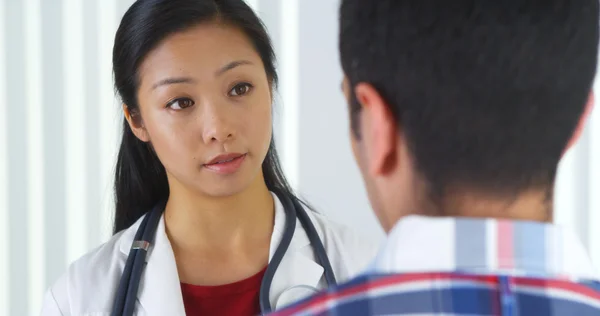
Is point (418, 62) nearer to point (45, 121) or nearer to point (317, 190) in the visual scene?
point (317, 190)

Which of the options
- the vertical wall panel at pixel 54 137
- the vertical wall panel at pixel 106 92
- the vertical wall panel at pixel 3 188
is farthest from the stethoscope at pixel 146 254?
the vertical wall panel at pixel 3 188

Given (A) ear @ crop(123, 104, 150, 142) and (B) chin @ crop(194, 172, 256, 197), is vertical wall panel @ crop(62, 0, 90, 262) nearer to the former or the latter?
(A) ear @ crop(123, 104, 150, 142)

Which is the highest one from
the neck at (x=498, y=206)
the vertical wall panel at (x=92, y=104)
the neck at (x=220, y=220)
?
the vertical wall panel at (x=92, y=104)

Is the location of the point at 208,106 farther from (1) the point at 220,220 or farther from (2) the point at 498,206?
(2) the point at 498,206

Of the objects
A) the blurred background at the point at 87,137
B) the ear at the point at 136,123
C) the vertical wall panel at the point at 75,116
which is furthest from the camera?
the vertical wall panel at the point at 75,116

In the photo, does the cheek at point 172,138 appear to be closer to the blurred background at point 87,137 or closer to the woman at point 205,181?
the woman at point 205,181

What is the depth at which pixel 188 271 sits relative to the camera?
51.8 inches

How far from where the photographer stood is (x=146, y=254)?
1.30 meters

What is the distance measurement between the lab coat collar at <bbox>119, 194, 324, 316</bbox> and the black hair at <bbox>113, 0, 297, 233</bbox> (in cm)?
14

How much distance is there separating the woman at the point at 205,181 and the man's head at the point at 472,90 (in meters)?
0.67

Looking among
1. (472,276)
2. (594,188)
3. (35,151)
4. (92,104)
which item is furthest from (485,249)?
(35,151)

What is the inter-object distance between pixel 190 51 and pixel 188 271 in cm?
39

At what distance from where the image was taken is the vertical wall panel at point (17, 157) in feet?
6.41

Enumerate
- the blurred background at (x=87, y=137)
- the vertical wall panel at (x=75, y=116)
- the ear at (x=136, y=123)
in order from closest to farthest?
1. the ear at (x=136, y=123)
2. the blurred background at (x=87, y=137)
3. the vertical wall panel at (x=75, y=116)
